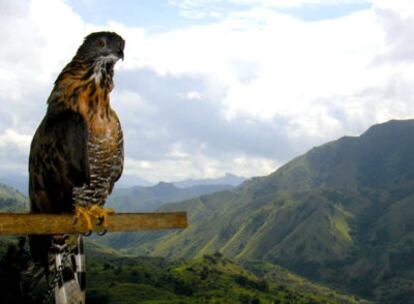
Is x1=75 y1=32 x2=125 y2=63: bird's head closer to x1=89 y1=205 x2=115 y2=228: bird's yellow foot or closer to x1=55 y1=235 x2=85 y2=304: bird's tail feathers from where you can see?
x1=89 y1=205 x2=115 y2=228: bird's yellow foot

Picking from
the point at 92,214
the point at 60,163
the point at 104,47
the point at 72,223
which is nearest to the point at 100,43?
the point at 104,47

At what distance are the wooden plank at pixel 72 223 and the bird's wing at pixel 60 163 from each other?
85 centimetres

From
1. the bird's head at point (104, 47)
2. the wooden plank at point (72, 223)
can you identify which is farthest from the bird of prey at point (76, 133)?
the wooden plank at point (72, 223)

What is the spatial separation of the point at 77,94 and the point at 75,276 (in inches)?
97.8

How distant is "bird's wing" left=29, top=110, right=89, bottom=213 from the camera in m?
7.58

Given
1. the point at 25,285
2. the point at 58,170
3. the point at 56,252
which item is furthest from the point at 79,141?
the point at 25,285

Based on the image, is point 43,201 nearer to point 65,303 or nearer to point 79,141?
point 79,141

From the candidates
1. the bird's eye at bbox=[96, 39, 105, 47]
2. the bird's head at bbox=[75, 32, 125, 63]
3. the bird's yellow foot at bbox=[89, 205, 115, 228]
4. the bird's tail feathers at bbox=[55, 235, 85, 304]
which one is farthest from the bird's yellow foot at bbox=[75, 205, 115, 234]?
the bird's eye at bbox=[96, 39, 105, 47]

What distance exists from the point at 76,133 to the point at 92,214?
114 centimetres

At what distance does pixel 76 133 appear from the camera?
7.55 m

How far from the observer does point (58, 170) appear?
305 inches

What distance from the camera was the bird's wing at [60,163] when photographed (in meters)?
7.58

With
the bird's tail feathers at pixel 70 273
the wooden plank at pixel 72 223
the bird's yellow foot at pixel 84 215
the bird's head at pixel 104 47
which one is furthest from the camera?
the bird's head at pixel 104 47

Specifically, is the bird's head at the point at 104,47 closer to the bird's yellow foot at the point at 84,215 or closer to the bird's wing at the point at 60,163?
the bird's wing at the point at 60,163
